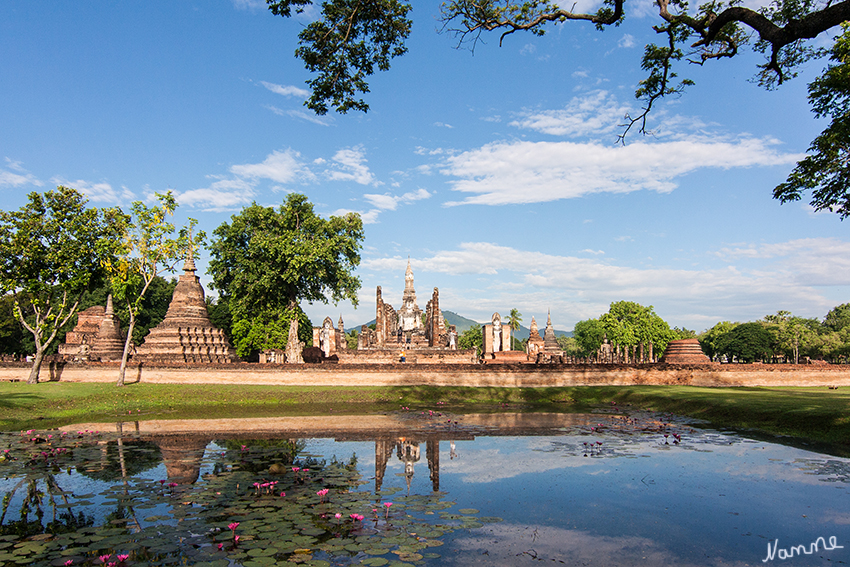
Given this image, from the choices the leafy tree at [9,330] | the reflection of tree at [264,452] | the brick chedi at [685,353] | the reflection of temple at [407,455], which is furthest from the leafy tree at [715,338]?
the leafy tree at [9,330]

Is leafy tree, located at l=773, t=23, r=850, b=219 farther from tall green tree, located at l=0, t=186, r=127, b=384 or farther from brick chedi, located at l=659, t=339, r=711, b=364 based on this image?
tall green tree, located at l=0, t=186, r=127, b=384

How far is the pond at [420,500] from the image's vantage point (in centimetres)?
621

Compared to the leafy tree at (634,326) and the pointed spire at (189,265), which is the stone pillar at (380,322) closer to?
the pointed spire at (189,265)

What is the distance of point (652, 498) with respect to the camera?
8516mm

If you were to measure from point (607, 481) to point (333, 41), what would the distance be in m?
10.5

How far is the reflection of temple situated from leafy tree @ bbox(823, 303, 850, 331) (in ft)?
317

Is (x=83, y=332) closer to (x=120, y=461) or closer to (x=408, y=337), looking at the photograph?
(x=408, y=337)

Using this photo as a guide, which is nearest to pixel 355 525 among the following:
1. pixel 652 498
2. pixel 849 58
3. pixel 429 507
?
pixel 429 507

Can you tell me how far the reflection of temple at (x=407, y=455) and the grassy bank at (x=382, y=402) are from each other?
7.07m

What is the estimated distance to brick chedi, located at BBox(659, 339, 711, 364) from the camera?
31.9 metres

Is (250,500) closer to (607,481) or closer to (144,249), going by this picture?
(607,481)

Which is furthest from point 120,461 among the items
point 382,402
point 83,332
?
point 83,332

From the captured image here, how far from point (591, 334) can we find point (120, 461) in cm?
7679

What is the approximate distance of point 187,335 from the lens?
3322cm
